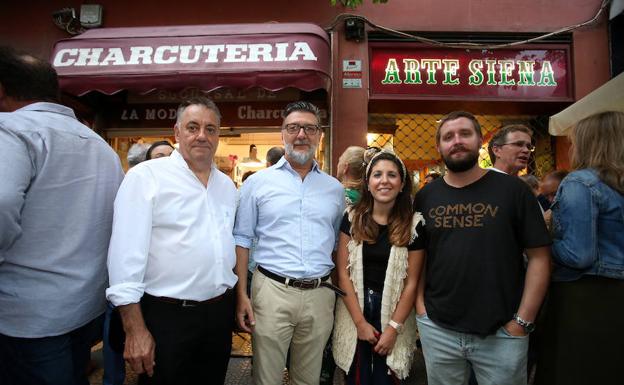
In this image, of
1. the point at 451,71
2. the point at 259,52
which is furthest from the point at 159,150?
the point at 451,71

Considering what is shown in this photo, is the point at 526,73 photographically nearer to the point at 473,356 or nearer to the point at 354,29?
the point at 354,29

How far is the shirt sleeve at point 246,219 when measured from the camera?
2609 mm

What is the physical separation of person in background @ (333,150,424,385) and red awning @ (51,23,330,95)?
2.52 metres

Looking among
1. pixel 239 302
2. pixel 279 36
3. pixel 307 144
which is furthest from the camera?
pixel 279 36

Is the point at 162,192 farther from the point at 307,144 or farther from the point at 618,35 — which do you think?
the point at 618,35

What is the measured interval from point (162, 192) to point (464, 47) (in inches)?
217

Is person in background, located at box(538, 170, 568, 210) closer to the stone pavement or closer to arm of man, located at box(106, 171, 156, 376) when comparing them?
the stone pavement

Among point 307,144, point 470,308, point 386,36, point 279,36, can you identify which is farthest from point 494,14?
point 470,308

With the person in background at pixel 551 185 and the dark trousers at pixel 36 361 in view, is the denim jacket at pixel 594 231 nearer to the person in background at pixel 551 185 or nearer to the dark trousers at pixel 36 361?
the person in background at pixel 551 185

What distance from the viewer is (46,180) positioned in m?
1.77

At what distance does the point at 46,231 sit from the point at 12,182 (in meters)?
0.31

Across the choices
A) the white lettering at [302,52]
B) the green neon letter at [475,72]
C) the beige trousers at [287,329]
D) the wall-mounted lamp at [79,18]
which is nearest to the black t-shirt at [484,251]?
the beige trousers at [287,329]

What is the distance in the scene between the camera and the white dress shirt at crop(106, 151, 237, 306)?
6.18 ft

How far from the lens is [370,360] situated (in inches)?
99.0
